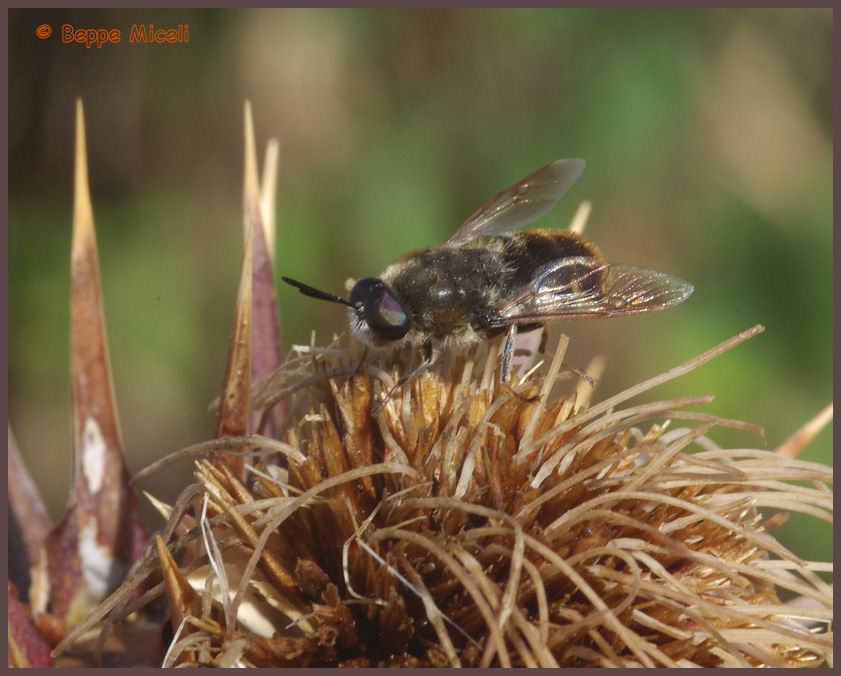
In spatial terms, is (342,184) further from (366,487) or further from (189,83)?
(366,487)

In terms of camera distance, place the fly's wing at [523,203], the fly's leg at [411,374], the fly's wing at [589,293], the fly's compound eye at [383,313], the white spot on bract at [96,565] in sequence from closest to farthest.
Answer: the fly's leg at [411,374]
the fly's compound eye at [383,313]
the fly's wing at [589,293]
the white spot on bract at [96,565]
the fly's wing at [523,203]

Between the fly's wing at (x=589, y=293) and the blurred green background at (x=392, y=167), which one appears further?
the blurred green background at (x=392, y=167)

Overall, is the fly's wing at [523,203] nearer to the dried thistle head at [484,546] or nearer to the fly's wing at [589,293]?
the fly's wing at [589,293]

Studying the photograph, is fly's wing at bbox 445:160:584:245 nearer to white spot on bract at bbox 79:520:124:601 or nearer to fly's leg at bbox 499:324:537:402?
fly's leg at bbox 499:324:537:402

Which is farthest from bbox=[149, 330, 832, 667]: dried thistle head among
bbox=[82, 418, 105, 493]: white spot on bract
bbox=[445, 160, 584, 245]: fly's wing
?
bbox=[445, 160, 584, 245]: fly's wing

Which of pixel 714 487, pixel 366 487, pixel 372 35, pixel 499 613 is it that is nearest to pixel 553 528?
pixel 499 613

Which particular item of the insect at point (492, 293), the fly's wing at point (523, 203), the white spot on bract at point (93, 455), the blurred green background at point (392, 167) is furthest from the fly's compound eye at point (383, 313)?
the blurred green background at point (392, 167)
